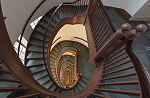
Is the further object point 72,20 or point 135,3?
point 72,20

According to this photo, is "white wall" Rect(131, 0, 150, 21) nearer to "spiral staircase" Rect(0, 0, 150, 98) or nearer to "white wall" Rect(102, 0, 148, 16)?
"white wall" Rect(102, 0, 148, 16)

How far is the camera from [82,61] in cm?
735

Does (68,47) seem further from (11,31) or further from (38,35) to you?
(11,31)

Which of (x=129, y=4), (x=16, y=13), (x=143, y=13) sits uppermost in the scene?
(x=129, y=4)

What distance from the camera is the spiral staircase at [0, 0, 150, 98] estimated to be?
4.46 feet

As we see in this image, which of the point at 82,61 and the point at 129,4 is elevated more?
the point at 129,4

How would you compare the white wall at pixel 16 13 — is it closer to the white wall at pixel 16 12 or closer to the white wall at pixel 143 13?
the white wall at pixel 16 12

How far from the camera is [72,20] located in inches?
182

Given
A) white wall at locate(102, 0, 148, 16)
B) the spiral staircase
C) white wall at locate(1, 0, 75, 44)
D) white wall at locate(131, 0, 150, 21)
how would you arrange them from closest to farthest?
the spiral staircase → white wall at locate(1, 0, 75, 44) → white wall at locate(131, 0, 150, 21) → white wall at locate(102, 0, 148, 16)

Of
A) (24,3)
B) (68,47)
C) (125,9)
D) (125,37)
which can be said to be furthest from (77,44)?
(125,37)

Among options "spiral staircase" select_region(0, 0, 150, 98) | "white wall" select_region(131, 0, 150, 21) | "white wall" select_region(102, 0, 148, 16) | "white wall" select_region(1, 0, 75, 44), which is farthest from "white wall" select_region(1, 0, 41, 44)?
"white wall" select_region(131, 0, 150, 21)

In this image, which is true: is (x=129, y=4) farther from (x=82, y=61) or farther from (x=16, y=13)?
(x=82, y=61)

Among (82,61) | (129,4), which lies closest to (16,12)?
(129,4)

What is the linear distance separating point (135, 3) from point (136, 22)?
816 mm
